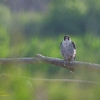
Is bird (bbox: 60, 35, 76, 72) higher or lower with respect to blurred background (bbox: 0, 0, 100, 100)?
higher

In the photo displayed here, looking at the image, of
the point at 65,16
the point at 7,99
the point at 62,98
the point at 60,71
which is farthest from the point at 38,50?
the point at 65,16

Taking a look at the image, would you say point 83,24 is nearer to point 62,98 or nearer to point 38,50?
point 38,50

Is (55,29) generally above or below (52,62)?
below

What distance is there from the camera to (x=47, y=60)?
34.0 inches

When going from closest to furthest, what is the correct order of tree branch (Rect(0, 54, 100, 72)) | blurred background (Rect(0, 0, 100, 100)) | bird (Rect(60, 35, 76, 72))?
tree branch (Rect(0, 54, 100, 72)) → bird (Rect(60, 35, 76, 72)) → blurred background (Rect(0, 0, 100, 100))

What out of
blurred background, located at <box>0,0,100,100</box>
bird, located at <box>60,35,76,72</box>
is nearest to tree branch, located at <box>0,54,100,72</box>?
bird, located at <box>60,35,76,72</box>

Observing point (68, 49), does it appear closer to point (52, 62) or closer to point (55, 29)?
point (52, 62)

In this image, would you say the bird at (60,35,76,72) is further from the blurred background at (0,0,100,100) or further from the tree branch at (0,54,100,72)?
the blurred background at (0,0,100,100)

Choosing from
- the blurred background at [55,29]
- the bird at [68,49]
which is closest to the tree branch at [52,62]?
the bird at [68,49]

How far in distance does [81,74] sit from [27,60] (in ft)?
6.33

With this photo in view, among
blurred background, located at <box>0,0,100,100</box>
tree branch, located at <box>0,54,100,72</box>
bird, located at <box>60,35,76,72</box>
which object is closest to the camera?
tree branch, located at <box>0,54,100,72</box>

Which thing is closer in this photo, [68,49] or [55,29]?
[68,49]

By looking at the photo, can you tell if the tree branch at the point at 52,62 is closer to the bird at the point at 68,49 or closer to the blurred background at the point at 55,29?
the bird at the point at 68,49

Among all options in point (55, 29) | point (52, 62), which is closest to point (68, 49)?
point (52, 62)
